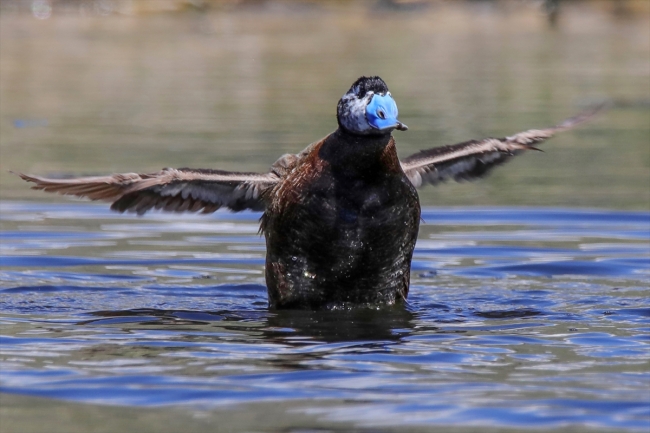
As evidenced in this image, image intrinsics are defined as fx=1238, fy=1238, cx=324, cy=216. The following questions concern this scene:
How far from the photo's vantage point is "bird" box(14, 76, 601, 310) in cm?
725

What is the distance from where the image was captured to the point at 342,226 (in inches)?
290

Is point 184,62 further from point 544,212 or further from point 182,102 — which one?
point 544,212

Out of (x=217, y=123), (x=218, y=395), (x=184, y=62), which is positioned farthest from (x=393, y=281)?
(x=184, y=62)

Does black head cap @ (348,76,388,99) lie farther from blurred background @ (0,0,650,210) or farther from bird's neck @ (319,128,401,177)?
blurred background @ (0,0,650,210)

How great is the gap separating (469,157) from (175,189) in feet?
6.73

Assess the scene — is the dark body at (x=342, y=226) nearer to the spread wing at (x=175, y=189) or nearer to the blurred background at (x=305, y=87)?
the spread wing at (x=175, y=189)

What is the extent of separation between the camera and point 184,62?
85.5ft

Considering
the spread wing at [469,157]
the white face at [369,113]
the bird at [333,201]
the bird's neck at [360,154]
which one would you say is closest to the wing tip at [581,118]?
the spread wing at [469,157]

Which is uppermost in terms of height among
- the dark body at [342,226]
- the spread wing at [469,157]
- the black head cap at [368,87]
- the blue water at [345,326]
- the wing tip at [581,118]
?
the black head cap at [368,87]

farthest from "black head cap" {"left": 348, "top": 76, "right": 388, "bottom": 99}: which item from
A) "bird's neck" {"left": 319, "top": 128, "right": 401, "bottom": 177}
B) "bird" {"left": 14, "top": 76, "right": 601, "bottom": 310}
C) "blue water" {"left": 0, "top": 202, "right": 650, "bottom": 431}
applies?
"blue water" {"left": 0, "top": 202, "right": 650, "bottom": 431}

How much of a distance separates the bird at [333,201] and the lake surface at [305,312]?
0.69 ft

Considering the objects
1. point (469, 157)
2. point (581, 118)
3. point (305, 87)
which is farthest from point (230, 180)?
point (305, 87)

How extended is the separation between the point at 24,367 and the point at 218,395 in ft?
3.80

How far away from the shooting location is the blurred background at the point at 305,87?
44.9ft
